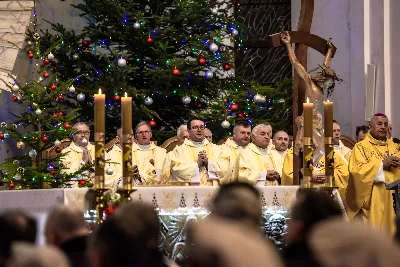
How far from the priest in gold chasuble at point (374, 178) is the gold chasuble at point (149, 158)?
8.29 ft

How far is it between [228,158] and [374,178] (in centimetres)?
161

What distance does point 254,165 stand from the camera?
981cm

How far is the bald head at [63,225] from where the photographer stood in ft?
12.4

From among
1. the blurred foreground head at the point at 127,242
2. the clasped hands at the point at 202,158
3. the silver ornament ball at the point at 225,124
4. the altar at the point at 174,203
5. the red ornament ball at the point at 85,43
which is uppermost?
the red ornament ball at the point at 85,43

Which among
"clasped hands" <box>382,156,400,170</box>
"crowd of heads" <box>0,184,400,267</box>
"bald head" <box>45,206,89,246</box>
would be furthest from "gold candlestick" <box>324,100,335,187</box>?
"clasped hands" <box>382,156,400,170</box>

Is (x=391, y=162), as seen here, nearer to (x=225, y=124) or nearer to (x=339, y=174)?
(x=339, y=174)

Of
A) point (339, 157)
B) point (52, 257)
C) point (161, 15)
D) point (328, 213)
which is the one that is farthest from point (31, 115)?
point (52, 257)

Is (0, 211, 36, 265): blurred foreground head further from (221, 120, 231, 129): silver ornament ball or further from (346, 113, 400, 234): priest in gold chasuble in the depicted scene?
(221, 120, 231, 129): silver ornament ball

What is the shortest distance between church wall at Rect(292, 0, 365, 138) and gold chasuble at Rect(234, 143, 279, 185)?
4.24 m

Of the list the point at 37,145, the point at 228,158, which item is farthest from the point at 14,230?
the point at 228,158

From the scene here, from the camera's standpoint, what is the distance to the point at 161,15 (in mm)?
13516

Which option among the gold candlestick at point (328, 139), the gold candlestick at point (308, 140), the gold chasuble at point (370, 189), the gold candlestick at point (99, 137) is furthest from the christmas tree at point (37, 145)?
the gold candlestick at point (99, 137)

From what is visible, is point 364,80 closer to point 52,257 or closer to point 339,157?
point 339,157

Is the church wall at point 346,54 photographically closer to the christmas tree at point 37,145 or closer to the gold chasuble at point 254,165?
the gold chasuble at point 254,165
